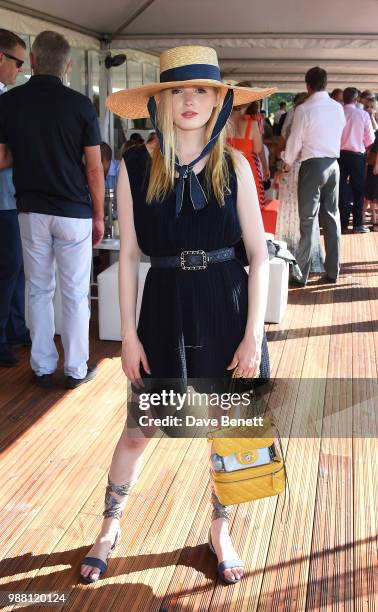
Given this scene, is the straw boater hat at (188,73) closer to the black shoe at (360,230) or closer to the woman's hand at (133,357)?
the woman's hand at (133,357)

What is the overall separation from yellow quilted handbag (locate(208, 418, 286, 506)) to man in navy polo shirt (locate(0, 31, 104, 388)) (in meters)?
1.71

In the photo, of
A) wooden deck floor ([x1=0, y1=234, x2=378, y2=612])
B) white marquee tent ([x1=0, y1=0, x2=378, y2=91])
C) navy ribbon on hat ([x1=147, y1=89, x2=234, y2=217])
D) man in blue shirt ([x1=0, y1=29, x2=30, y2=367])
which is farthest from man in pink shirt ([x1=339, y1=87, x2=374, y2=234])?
navy ribbon on hat ([x1=147, y1=89, x2=234, y2=217])

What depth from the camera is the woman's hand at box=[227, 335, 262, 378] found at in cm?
182

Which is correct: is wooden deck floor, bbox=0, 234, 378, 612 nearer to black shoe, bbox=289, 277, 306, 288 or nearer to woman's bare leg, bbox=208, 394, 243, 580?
woman's bare leg, bbox=208, 394, 243, 580

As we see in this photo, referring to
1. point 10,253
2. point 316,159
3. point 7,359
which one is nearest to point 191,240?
point 10,253

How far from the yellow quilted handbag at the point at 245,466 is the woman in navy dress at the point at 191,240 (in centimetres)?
16

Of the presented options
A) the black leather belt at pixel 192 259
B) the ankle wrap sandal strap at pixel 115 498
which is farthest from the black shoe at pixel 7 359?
the black leather belt at pixel 192 259

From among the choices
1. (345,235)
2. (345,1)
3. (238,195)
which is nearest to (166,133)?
(238,195)

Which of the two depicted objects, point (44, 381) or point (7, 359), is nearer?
point (44, 381)

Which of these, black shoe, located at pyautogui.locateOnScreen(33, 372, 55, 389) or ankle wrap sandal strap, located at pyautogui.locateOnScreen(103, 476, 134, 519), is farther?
black shoe, located at pyautogui.locateOnScreen(33, 372, 55, 389)

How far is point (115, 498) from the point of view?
2088mm

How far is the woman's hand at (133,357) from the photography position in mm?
1862

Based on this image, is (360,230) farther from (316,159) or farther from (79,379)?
(79,379)

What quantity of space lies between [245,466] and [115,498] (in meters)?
0.48
